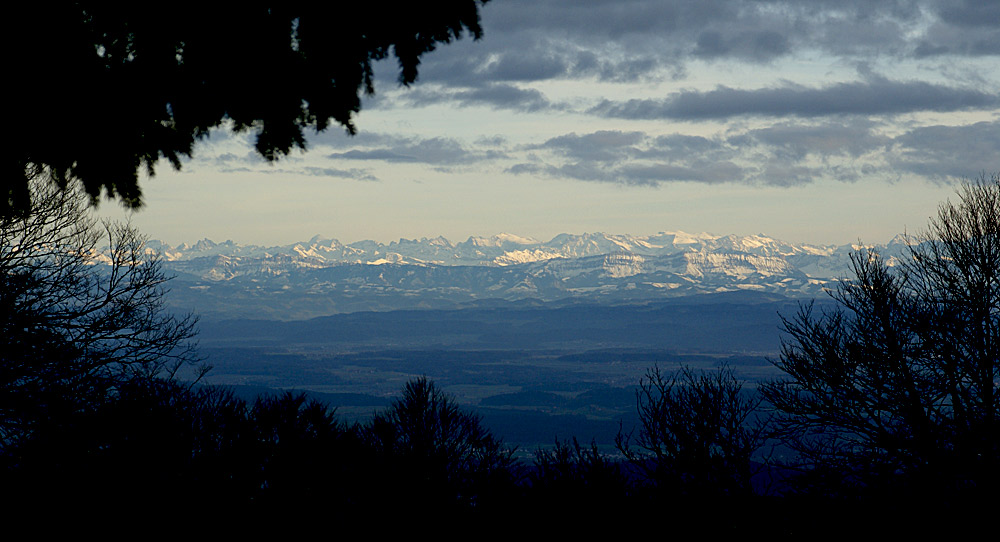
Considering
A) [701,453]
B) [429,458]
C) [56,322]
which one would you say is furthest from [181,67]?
[429,458]

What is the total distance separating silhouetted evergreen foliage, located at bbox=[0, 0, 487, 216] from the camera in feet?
10.9

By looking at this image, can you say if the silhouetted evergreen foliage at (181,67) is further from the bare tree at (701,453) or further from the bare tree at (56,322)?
the bare tree at (701,453)

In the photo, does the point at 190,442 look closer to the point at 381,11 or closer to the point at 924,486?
the point at 924,486

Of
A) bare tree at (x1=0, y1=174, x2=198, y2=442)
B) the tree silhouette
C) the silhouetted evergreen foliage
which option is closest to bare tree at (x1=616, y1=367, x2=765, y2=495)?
the tree silhouette

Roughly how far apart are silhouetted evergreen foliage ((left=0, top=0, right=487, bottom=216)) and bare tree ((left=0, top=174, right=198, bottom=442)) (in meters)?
11.1

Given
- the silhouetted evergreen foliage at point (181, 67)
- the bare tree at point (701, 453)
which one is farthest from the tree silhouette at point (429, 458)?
the silhouetted evergreen foliage at point (181, 67)

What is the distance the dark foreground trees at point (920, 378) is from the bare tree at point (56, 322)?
1510 cm

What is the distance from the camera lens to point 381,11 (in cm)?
362

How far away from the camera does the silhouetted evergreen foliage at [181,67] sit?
3314mm

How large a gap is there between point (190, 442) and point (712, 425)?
14.5 metres

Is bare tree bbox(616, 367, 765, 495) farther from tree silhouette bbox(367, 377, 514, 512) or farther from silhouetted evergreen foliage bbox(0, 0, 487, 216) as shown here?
silhouetted evergreen foliage bbox(0, 0, 487, 216)

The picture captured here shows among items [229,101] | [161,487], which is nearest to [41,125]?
[229,101]

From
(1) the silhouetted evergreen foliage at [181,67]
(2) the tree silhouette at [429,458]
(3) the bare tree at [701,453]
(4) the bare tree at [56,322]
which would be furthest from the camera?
(2) the tree silhouette at [429,458]

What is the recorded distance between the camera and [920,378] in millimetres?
17844
